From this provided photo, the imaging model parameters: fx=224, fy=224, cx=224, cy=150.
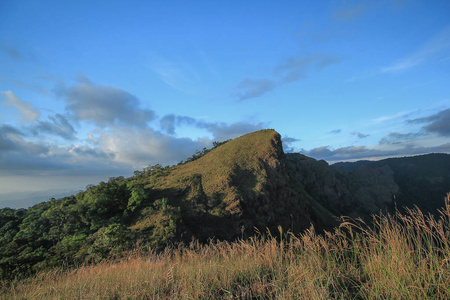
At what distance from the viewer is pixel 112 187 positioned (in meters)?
27.0

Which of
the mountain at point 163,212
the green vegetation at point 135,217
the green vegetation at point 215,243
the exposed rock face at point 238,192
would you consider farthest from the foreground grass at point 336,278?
the exposed rock face at point 238,192

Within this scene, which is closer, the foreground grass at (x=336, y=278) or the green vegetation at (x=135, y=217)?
the foreground grass at (x=336, y=278)

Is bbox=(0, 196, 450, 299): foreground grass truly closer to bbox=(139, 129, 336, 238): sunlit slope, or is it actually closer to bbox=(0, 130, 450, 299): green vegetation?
bbox=(0, 130, 450, 299): green vegetation

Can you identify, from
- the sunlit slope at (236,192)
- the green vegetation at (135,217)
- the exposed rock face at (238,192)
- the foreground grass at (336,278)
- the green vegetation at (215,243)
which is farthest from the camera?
the sunlit slope at (236,192)

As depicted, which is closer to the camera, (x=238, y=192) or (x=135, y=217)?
(x=135, y=217)

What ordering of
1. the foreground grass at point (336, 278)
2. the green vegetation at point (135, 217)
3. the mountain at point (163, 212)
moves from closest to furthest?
1. the foreground grass at point (336, 278)
2. the green vegetation at point (135, 217)
3. the mountain at point (163, 212)

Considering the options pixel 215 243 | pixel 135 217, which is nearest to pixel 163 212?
pixel 135 217

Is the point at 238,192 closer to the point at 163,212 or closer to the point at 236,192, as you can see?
the point at 236,192

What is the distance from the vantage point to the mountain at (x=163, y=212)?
60.9 feet

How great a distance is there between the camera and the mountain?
60.9 ft

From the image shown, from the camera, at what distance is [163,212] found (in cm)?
2386

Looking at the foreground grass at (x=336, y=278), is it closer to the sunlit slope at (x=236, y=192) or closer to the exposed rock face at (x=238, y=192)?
the exposed rock face at (x=238, y=192)

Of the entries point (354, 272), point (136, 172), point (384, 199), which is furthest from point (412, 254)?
point (384, 199)

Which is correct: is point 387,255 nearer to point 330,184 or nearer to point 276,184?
point 276,184
